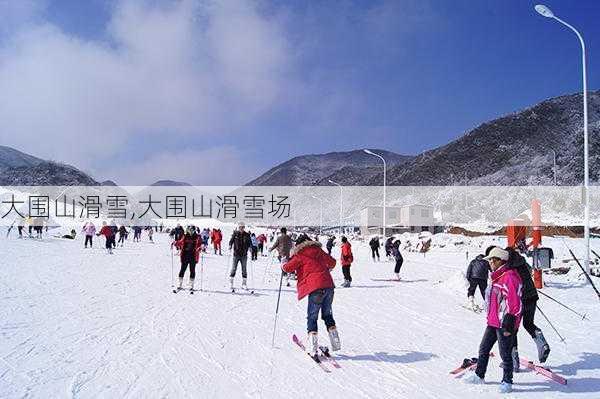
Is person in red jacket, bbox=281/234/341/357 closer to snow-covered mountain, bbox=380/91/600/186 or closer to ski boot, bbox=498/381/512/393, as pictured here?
ski boot, bbox=498/381/512/393

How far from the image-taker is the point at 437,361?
23.4ft

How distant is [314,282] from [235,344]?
1.81 meters

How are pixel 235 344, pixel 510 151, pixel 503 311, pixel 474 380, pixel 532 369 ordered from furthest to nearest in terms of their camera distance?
pixel 510 151
pixel 235 344
pixel 532 369
pixel 474 380
pixel 503 311

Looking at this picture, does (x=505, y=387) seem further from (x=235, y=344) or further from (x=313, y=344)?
(x=235, y=344)

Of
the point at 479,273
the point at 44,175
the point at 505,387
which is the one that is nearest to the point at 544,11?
the point at 479,273

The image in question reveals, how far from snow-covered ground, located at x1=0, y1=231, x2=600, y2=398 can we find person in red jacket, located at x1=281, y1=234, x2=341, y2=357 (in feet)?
1.32

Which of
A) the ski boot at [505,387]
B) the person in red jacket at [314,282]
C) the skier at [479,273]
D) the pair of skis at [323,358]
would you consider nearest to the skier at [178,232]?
the person in red jacket at [314,282]

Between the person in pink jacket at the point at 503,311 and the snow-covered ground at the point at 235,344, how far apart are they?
358 mm

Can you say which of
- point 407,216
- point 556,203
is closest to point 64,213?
point 407,216

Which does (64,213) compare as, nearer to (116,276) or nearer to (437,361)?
(116,276)

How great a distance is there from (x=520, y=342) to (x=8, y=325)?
8.77m

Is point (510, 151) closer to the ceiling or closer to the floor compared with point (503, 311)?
closer to the ceiling

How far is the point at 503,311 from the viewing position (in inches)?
221

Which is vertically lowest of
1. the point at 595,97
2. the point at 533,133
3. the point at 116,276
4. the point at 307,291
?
the point at 116,276
